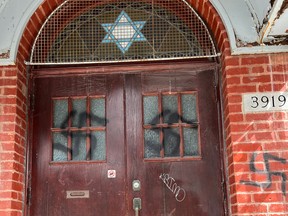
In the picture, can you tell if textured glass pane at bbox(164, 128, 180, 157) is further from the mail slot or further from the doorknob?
the mail slot

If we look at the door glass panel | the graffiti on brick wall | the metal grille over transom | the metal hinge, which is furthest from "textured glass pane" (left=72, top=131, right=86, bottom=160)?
the graffiti on brick wall

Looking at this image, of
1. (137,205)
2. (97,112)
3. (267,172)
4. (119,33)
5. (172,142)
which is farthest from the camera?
(119,33)

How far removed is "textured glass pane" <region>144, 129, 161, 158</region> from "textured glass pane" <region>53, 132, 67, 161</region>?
0.79 m

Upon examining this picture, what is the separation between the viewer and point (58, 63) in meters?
4.48

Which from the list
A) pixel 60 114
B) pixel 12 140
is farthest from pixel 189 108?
pixel 12 140

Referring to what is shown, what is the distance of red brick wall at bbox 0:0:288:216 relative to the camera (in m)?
3.90

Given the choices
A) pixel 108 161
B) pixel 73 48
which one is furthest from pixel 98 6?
pixel 108 161

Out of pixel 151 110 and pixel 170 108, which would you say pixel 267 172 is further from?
pixel 151 110

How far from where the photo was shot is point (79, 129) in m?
4.42

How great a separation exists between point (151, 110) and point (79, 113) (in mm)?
715

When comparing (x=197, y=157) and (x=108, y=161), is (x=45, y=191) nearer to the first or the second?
(x=108, y=161)

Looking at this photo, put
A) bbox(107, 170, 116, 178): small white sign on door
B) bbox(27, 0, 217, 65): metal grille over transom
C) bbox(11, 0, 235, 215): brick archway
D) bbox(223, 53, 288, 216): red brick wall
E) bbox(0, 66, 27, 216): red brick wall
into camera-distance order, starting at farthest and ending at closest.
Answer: bbox(27, 0, 217, 65): metal grille over transom, bbox(107, 170, 116, 178): small white sign on door, bbox(11, 0, 235, 215): brick archway, bbox(0, 66, 27, 216): red brick wall, bbox(223, 53, 288, 216): red brick wall

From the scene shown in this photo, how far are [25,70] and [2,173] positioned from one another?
42.0 inches

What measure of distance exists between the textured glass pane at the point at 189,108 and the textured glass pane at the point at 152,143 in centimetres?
31
